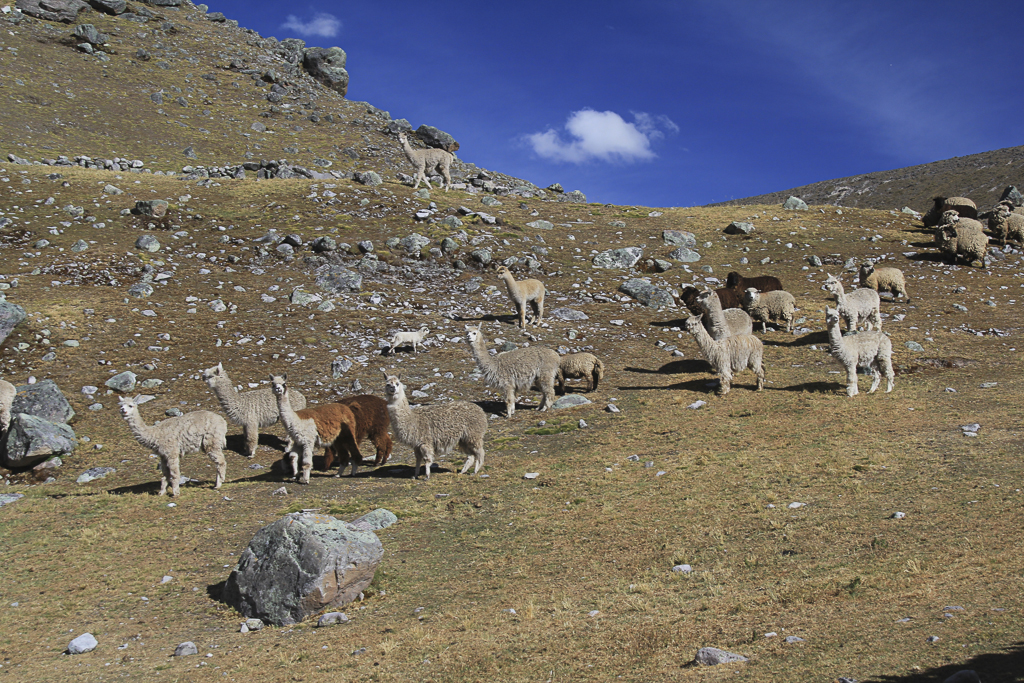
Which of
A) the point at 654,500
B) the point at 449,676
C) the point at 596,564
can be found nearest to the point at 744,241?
the point at 654,500

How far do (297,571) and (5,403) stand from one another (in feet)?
36.8

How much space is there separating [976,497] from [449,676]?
7.60m

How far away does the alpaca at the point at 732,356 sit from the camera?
16688 millimetres

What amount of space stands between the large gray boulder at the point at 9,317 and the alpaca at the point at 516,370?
13766 mm

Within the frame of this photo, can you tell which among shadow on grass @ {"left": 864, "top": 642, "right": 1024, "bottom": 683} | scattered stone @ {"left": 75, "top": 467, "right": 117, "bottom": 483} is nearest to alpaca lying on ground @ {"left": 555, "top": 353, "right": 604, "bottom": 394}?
scattered stone @ {"left": 75, "top": 467, "right": 117, "bottom": 483}

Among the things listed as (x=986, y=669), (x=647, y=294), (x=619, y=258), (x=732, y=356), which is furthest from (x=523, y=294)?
(x=986, y=669)

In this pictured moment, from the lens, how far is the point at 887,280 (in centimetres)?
2509

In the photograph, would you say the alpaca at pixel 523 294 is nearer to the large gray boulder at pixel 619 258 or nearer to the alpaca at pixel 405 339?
the alpaca at pixel 405 339

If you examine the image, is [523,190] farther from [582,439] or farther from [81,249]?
[582,439]

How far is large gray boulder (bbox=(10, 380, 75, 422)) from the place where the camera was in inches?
587

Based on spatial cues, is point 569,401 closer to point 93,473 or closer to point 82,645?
point 93,473

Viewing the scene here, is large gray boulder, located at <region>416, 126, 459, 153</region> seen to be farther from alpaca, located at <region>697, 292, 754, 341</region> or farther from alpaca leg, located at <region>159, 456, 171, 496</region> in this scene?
alpaca leg, located at <region>159, 456, 171, 496</region>

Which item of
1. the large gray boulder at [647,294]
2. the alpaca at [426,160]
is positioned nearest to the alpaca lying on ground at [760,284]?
the large gray boulder at [647,294]

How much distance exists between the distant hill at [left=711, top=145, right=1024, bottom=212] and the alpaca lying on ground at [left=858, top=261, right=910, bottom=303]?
54.0 meters
